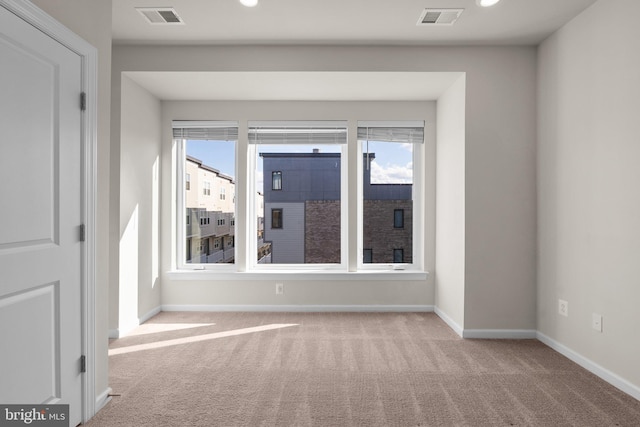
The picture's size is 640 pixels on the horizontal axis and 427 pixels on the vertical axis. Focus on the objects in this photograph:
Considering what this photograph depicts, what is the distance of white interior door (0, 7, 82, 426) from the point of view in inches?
65.4

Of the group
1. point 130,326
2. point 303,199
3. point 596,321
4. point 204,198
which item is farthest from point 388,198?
point 130,326

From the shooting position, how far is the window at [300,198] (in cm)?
465

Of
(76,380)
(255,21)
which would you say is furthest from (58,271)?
(255,21)

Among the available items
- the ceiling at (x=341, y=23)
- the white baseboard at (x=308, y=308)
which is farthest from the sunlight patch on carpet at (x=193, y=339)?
the ceiling at (x=341, y=23)

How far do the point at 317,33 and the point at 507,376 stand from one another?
10.1 ft

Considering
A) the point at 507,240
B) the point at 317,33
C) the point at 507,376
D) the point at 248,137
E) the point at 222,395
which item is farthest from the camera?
the point at 248,137

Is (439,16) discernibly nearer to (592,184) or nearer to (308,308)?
(592,184)

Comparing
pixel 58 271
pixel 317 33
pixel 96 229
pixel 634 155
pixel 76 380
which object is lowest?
pixel 76 380

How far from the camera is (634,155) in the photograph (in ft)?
8.14

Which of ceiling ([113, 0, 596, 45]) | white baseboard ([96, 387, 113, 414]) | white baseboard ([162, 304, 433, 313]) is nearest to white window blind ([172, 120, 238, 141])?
ceiling ([113, 0, 596, 45])

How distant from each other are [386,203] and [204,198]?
217 centimetres

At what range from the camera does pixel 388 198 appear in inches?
184

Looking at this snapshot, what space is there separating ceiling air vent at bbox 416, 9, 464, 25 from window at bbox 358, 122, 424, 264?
1.61 meters

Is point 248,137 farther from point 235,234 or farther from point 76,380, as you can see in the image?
point 76,380
